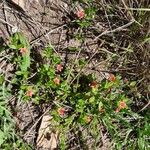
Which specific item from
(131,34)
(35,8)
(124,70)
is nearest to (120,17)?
(131,34)

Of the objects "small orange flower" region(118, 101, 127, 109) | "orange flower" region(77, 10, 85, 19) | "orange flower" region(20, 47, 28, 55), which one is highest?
"orange flower" region(77, 10, 85, 19)

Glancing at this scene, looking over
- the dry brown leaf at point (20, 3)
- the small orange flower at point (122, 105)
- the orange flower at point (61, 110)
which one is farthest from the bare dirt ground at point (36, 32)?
the small orange flower at point (122, 105)

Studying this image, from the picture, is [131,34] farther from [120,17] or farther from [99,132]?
[99,132]

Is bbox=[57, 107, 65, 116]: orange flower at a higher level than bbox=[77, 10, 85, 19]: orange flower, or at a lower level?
lower

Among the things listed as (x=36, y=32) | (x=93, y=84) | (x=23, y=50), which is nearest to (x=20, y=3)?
(x=36, y=32)

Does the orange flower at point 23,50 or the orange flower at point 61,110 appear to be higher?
the orange flower at point 23,50

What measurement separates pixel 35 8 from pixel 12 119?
32.7 inches

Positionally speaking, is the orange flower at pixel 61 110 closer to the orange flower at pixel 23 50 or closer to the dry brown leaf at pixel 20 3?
the orange flower at pixel 23 50

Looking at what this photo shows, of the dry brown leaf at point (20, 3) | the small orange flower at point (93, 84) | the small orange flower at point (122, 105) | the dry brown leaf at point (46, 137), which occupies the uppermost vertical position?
the dry brown leaf at point (20, 3)

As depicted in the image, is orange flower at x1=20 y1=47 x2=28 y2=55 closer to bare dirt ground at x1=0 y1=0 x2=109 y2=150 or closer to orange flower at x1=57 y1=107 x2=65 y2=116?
bare dirt ground at x1=0 y1=0 x2=109 y2=150

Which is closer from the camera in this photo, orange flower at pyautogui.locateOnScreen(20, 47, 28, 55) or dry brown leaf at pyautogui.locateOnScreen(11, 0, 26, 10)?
orange flower at pyautogui.locateOnScreen(20, 47, 28, 55)

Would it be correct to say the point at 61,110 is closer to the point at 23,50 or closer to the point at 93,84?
the point at 93,84

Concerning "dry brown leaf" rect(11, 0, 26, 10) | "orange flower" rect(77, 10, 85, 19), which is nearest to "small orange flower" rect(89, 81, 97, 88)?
"orange flower" rect(77, 10, 85, 19)

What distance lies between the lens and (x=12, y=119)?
2.78 meters
